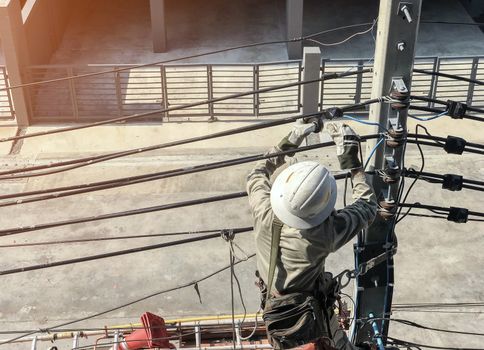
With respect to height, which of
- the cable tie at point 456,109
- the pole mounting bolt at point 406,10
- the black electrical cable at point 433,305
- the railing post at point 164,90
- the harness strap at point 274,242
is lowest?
the black electrical cable at point 433,305

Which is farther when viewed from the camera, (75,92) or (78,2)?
(78,2)

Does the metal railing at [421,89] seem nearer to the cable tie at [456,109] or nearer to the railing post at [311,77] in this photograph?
the railing post at [311,77]

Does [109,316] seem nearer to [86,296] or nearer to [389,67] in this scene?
[86,296]

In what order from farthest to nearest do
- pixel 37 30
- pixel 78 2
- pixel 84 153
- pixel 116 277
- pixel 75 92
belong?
1. pixel 78 2
2. pixel 37 30
3. pixel 75 92
4. pixel 84 153
5. pixel 116 277

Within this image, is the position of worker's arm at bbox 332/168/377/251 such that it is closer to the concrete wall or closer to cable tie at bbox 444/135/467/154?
cable tie at bbox 444/135/467/154

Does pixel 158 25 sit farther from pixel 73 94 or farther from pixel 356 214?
pixel 356 214

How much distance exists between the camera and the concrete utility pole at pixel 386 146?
17.6ft

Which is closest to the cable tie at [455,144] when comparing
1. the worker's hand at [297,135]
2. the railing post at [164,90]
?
the worker's hand at [297,135]

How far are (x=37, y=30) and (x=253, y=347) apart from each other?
570 inches

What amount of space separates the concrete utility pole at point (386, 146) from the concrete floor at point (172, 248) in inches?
177

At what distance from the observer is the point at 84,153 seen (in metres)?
16.0

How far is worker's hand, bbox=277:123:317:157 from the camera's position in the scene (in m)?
5.77

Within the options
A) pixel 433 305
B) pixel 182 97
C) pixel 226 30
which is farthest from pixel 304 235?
pixel 226 30

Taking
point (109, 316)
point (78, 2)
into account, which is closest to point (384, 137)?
point (109, 316)
